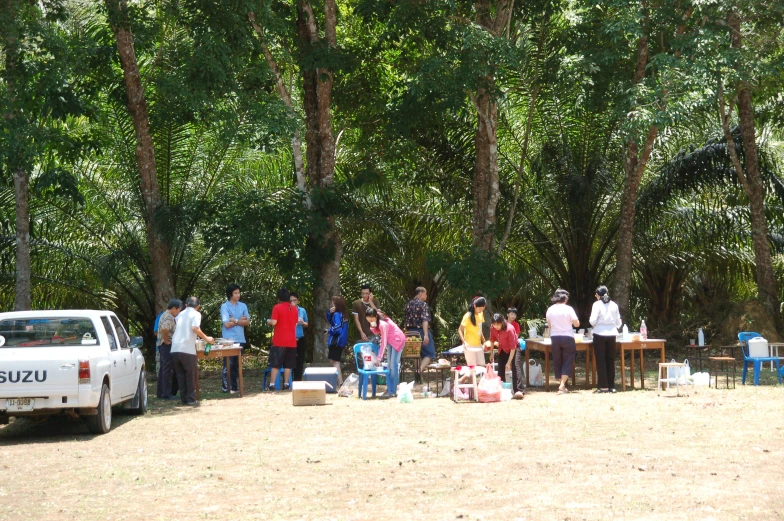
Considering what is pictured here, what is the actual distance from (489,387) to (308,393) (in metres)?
2.64

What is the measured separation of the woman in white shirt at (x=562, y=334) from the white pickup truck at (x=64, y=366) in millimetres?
6297

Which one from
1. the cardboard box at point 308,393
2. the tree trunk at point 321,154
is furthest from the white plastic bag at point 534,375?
the tree trunk at point 321,154

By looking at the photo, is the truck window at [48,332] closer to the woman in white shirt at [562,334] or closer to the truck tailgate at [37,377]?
the truck tailgate at [37,377]

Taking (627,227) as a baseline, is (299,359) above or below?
below

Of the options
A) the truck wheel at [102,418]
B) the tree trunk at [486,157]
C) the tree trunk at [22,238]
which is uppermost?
the tree trunk at [486,157]

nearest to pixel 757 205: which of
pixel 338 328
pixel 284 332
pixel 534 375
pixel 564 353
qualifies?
pixel 534 375

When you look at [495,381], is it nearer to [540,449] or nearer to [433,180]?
[540,449]

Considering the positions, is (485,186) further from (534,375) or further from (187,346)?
(187,346)

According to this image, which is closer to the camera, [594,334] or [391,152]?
[594,334]

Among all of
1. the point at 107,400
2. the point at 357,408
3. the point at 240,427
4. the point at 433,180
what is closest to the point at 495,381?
the point at 357,408

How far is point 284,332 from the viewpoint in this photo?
16.4m

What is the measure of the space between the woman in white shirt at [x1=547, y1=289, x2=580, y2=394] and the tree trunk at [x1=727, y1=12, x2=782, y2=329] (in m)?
7.99

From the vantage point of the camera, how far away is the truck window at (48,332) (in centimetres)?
1220

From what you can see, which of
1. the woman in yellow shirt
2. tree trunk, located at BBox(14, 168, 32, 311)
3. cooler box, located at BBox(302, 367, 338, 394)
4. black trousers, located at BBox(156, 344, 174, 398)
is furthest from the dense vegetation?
the woman in yellow shirt
